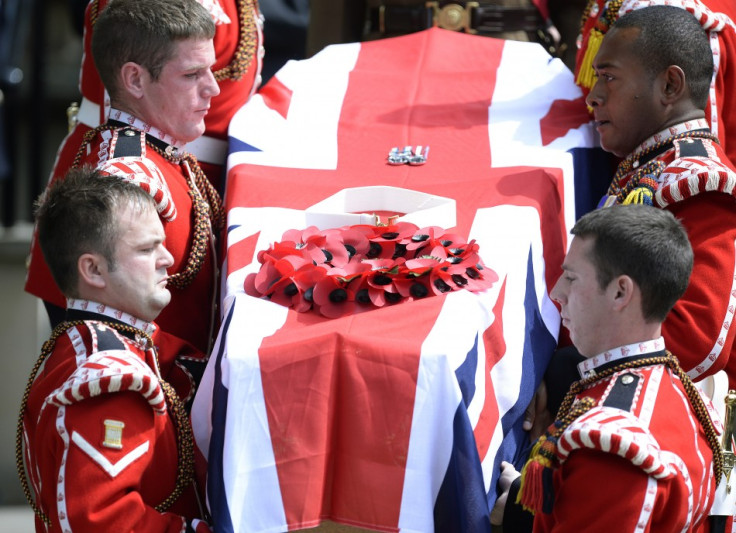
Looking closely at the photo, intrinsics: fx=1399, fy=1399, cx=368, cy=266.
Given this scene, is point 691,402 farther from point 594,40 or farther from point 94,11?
point 94,11

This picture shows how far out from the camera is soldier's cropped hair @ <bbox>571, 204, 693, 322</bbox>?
2471 mm

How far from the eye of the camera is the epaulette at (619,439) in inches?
90.7

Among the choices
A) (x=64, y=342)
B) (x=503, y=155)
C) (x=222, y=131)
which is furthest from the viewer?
(x=222, y=131)

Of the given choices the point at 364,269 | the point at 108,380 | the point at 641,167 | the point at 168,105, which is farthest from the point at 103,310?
the point at 641,167

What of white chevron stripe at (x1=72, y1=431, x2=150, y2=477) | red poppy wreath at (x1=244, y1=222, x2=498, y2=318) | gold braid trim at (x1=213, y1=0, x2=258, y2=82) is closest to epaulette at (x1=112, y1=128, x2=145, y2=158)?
red poppy wreath at (x1=244, y1=222, x2=498, y2=318)

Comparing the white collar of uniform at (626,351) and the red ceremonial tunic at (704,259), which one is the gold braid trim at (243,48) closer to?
the red ceremonial tunic at (704,259)

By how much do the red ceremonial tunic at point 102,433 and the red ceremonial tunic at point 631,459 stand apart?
2.22 ft

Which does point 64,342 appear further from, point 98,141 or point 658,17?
point 658,17

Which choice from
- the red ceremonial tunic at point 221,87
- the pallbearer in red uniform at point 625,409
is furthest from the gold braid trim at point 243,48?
the pallbearer in red uniform at point 625,409

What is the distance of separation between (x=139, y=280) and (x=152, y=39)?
658mm

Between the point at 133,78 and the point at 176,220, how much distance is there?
330 millimetres

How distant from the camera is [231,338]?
8.46ft

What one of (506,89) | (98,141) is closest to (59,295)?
(98,141)

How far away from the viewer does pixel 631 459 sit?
231cm
